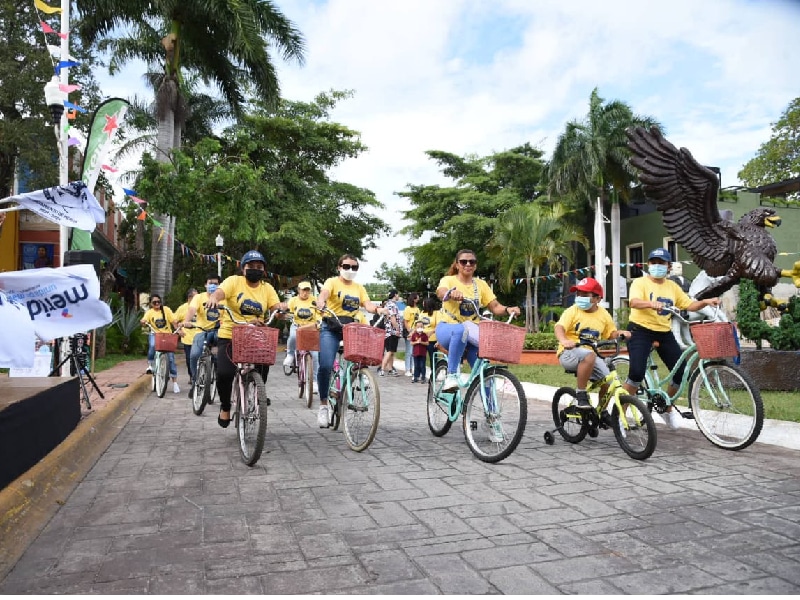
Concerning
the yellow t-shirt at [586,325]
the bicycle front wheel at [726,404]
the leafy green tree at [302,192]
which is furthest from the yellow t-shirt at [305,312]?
the leafy green tree at [302,192]

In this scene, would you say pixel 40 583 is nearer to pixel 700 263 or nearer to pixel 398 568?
pixel 398 568

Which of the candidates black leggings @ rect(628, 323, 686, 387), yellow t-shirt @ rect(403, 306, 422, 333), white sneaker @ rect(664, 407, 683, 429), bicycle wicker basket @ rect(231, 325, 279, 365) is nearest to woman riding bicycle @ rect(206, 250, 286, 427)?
bicycle wicker basket @ rect(231, 325, 279, 365)

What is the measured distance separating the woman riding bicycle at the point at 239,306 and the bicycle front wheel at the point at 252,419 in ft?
1.45

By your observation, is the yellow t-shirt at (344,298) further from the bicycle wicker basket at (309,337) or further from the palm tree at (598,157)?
the palm tree at (598,157)

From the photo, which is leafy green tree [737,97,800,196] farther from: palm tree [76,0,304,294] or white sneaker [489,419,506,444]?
white sneaker [489,419,506,444]

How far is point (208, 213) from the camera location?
65.3ft

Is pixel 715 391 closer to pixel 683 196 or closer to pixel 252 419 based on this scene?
pixel 683 196

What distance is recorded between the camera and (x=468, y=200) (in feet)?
114

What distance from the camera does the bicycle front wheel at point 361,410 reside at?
5.91 m

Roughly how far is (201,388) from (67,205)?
3.66 m

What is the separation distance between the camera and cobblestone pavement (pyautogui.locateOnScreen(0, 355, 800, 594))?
3.04 metres

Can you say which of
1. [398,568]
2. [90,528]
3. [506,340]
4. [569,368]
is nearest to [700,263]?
[569,368]

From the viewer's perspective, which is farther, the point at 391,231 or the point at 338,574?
the point at 391,231

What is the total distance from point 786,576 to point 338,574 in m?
2.03
